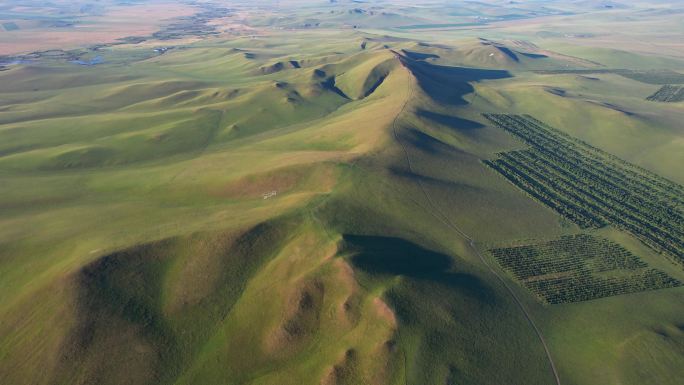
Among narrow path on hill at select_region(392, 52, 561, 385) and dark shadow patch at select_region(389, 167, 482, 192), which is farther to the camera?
dark shadow patch at select_region(389, 167, 482, 192)

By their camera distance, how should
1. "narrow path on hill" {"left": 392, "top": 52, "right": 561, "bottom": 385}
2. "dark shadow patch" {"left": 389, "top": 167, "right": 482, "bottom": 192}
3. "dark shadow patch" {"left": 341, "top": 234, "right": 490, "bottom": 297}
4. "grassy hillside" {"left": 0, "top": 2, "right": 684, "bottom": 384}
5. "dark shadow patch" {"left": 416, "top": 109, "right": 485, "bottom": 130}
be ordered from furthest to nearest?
"dark shadow patch" {"left": 416, "top": 109, "right": 485, "bottom": 130} → "dark shadow patch" {"left": 389, "top": 167, "right": 482, "bottom": 192} → "dark shadow patch" {"left": 341, "top": 234, "right": 490, "bottom": 297} → "narrow path on hill" {"left": 392, "top": 52, "right": 561, "bottom": 385} → "grassy hillside" {"left": 0, "top": 2, "right": 684, "bottom": 384}

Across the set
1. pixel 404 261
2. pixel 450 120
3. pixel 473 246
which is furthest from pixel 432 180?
pixel 450 120

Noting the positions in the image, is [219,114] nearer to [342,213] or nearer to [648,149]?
[342,213]

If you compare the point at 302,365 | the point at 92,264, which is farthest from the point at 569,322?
the point at 92,264

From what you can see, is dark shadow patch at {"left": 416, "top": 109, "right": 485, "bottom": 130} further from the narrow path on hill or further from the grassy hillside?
the narrow path on hill

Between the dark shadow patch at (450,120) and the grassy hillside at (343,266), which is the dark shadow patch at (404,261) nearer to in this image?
the grassy hillside at (343,266)

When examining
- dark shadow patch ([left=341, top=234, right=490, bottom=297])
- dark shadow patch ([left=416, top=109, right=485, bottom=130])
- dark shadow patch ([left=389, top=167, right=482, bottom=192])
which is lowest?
dark shadow patch ([left=416, top=109, right=485, bottom=130])

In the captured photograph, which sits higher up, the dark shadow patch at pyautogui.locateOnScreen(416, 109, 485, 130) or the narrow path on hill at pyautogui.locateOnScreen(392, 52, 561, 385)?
the narrow path on hill at pyautogui.locateOnScreen(392, 52, 561, 385)

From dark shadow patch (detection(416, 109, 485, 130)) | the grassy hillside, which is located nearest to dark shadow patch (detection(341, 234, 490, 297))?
the grassy hillside

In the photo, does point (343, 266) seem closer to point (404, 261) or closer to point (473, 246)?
point (404, 261)
